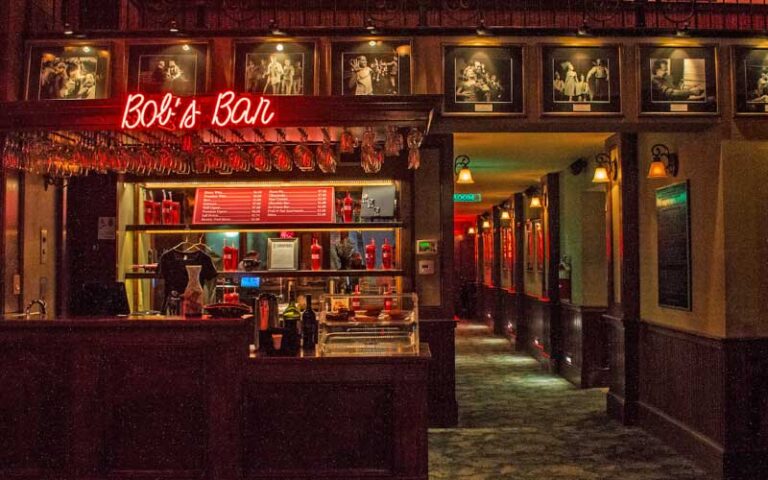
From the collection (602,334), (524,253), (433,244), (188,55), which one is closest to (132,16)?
(188,55)

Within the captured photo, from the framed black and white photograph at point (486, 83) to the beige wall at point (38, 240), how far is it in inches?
156

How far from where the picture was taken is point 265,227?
322 inches

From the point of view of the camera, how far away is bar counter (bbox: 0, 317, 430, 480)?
16.0ft

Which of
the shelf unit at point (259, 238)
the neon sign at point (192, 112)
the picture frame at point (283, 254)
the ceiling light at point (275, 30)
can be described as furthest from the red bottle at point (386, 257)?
the neon sign at point (192, 112)

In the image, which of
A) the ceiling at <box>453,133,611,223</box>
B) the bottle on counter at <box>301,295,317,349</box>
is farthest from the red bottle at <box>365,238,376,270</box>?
the bottle on counter at <box>301,295,317,349</box>

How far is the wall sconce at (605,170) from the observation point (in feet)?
26.7

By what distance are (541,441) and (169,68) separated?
5.10 metres

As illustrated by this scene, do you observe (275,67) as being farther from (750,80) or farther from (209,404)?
(750,80)

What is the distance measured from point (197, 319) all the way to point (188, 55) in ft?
9.36

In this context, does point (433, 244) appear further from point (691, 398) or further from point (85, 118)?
point (85, 118)

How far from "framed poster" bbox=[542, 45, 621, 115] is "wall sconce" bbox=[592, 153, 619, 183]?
1.80m

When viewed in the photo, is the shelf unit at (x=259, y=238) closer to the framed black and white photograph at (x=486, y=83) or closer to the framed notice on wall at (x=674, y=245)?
the framed black and white photograph at (x=486, y=83)

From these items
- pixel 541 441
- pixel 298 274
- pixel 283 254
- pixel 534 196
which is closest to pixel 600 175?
pixel 541 441

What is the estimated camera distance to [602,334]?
10086 millimetres
